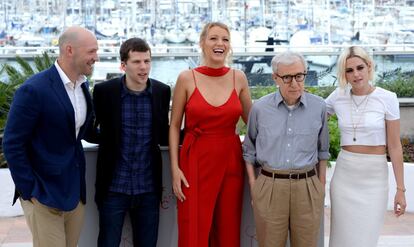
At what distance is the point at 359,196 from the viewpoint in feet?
12.3

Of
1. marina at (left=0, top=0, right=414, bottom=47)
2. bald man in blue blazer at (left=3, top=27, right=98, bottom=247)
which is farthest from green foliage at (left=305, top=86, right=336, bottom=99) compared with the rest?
marina at (left=0, top=0, right=414, bottom=47)

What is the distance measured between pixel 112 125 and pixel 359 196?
1.55m

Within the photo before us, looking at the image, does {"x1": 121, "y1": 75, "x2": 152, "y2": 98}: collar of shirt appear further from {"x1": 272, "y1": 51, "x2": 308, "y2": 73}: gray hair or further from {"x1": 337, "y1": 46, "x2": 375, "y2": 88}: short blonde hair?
{"x1": 337, "y1": 46, "x2": 375, "y2": 88}: short blonde hair

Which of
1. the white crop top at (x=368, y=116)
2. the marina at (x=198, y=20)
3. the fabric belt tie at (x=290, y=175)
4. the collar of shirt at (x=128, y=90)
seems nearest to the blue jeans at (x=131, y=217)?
the collar of shirt at (x=128, y=90)

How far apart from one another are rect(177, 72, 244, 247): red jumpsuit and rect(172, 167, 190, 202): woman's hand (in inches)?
1.1

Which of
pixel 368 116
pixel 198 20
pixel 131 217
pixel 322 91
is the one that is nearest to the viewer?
pixel 368 116

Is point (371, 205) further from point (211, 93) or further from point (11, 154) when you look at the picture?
point (11, 154)

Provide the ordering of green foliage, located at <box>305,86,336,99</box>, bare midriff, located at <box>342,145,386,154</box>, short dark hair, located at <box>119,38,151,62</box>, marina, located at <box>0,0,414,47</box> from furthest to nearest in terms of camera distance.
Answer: marina, located at <box>0,0,414,47</box> → green foliage, located at <box>305,86,336,99</box> → bare midriff, located at <box>342,145,386,154</box> → short dark hair, located at <box>119,38,151,62</box>

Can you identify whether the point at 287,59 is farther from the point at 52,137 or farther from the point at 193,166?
the point at 52,137

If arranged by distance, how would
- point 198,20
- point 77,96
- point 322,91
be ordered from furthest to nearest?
point 198,20 < point 322,91 < point 77,96

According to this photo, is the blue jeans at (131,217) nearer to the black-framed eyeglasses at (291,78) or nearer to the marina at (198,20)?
the black-framed eyeglasses at (291,78)

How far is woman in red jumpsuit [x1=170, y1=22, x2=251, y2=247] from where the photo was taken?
12.3 feet

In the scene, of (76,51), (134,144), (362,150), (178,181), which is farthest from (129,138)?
(362,150)

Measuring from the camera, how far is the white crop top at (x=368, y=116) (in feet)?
12.0
